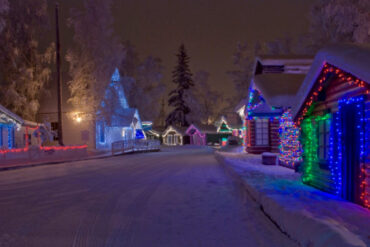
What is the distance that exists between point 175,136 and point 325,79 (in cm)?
5664

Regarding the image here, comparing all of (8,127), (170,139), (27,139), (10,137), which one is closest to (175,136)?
(170,139)

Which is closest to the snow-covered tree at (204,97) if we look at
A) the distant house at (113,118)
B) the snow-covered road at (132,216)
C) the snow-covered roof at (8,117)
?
the distant house at (113,118)

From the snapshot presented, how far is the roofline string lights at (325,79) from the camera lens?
6068 mm

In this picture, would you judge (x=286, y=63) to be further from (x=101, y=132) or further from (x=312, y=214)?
(x=101, y=132)

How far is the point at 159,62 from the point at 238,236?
1905 inches

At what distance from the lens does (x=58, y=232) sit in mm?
5488

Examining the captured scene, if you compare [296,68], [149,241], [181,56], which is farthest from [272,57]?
[181,56]

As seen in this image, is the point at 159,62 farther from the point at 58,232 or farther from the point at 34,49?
the point at 58,232

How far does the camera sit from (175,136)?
6369cm

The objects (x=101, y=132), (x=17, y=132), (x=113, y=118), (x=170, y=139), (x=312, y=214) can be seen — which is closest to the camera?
(x=312, y=214)

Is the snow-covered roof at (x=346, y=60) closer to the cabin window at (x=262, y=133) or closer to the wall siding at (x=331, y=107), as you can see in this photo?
the wall siding at (x=331, y=107)

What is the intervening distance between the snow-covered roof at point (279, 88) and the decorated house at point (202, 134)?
1719 inches

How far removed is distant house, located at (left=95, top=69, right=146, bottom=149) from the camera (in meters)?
30.3

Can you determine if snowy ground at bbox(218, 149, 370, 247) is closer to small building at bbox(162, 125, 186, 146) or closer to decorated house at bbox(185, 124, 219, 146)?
decorated house at bbox(185, 124, 219, 146)
